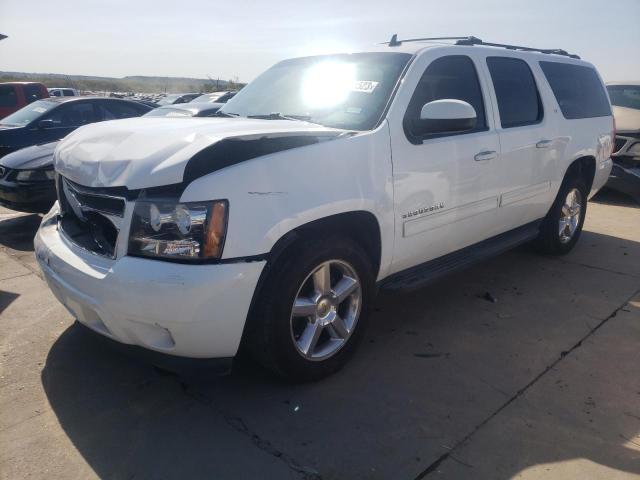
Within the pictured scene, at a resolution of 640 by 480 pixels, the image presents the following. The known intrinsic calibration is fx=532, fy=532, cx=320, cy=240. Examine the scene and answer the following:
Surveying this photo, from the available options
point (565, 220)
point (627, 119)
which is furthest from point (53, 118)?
point (627, 119)

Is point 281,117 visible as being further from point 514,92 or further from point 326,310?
point 514,92

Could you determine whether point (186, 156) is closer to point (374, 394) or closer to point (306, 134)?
point (306, 134)

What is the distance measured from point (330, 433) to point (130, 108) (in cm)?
813

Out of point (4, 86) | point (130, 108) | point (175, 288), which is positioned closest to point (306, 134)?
point (175, 288)

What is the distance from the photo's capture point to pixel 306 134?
9.12 ft

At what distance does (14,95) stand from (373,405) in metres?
13.3

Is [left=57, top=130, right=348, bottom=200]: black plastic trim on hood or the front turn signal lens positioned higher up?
[left=57, top=130, right=348, bottom=200]: black plastic trim on hood

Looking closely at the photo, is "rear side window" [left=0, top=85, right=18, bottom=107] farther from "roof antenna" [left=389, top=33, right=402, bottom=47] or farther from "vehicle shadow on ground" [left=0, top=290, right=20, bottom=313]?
"roof antenna" [left=389, top=33, right=402, bottom=47]

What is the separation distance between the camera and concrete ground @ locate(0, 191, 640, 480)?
2400mm

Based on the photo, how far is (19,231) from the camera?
6324 mm

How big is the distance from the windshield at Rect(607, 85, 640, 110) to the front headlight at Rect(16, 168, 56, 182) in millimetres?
8831

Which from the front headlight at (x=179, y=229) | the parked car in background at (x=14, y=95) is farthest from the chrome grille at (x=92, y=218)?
the parked car in background at (x=14, y=95)

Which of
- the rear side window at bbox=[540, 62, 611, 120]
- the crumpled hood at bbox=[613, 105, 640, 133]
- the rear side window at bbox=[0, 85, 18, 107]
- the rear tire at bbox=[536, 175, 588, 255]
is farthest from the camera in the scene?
the rear side window at bbox=[0, 85, 18, 107]

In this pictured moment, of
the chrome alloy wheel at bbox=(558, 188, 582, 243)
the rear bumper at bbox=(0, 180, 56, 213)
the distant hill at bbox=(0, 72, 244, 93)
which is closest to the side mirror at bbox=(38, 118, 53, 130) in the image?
the rear bumper at bbox=(0, 180, 56, 213)
